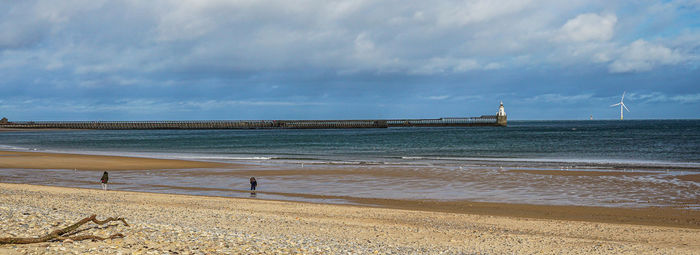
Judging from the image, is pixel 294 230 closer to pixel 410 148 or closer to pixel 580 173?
pixel 580 173

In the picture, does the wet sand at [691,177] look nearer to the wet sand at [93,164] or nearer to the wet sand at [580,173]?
the wet sand at [580,173]

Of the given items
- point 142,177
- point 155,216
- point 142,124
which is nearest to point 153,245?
point 155,216

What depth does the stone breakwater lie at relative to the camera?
28.1 ft

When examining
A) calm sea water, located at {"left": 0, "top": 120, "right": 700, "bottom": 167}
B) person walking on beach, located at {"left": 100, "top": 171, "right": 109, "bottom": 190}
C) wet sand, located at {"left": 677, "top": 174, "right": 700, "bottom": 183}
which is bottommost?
wet sand, located at {"left": 677, "top": 174, "right": 700, "bottom": 183}

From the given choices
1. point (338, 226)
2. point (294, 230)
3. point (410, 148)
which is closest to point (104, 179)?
point (294, 230)

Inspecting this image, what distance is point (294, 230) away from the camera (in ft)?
39.5

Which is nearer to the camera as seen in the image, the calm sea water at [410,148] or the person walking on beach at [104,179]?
the person walking on beach at [104,179]

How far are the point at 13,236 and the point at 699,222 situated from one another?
53.4ft

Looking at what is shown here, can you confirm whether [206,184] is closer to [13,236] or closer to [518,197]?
[518,197]

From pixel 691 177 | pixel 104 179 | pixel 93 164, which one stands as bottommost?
pixel 691 177

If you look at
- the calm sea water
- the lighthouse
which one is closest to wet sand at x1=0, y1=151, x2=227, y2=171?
the calm sea water

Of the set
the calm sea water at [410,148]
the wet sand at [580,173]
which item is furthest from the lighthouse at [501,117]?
the wet sand at [580,173]

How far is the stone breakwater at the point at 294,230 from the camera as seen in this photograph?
8.58 meters

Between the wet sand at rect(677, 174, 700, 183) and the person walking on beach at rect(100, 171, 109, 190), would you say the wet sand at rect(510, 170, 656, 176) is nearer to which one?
the wet sand at rect(677, 174, 700, 183)
